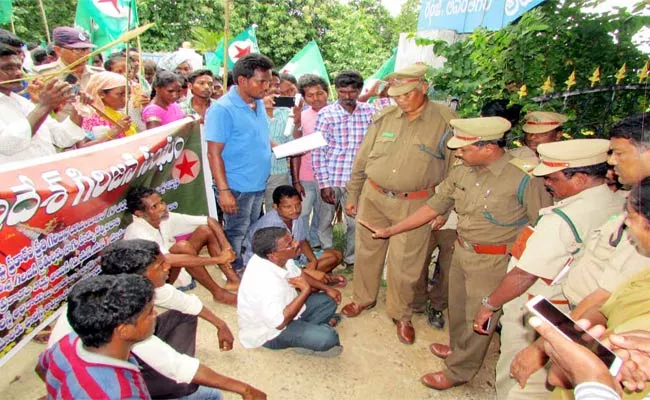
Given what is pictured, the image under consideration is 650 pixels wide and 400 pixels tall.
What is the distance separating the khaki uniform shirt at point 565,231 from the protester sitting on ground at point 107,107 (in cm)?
310

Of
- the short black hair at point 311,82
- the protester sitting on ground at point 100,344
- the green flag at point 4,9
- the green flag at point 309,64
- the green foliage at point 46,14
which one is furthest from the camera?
the green foliage at point 46,14

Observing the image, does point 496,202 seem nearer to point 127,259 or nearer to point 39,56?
point 127,259

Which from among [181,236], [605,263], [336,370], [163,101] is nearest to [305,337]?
[336,370]

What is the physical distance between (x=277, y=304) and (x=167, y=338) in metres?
0.73

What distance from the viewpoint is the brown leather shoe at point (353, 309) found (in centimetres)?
377

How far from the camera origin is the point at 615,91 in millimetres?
3213

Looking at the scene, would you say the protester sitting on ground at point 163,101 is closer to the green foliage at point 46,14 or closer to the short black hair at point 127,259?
the short black hair at point 127,259

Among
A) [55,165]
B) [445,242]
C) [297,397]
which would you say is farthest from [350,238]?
[55,165]

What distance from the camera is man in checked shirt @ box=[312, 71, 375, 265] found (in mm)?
4090

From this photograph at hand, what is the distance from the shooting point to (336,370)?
3096 mm

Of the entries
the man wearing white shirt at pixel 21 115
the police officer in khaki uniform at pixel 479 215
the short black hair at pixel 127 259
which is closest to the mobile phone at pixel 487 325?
the police officer in khaki uniform at pixel 479 215

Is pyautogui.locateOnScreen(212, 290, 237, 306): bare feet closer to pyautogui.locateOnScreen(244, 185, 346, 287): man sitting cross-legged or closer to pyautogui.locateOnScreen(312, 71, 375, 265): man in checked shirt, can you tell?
pyautogui.locateOnScreen(244, 185, 346, 287): man sitting cross-legged

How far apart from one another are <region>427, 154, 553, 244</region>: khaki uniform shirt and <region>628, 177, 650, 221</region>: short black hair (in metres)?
1.05

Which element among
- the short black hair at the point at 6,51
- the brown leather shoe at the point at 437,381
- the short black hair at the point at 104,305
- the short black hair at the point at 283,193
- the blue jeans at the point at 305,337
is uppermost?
the short black hair at the point at 6,51
